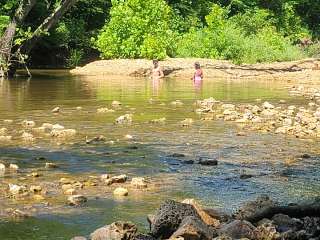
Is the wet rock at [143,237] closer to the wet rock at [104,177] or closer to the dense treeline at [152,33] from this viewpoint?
the wet rock at [104,177]

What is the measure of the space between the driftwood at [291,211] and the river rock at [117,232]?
3.44 ft

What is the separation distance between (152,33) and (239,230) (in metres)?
26.0

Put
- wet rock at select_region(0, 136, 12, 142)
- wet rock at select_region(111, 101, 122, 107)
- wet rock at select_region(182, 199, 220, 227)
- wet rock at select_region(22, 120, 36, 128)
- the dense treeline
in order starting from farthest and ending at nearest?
the dense treeline
wet rock at select_region(111, 101, 122, 107)
wet rock at select_region(22, 120, 36, 128)
wet rock at select_region(0, 136, 12, 142)
wet rock at select_region(182, 199, 220, 227)

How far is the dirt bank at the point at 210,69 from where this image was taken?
25891 mm

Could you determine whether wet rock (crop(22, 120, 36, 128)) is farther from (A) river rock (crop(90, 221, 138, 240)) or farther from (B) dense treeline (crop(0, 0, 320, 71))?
(B) dense treeline (crop(0, 0, 320, 71))

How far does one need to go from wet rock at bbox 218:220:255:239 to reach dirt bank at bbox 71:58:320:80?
20.4 m

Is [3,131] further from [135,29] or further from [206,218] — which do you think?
[135,29]

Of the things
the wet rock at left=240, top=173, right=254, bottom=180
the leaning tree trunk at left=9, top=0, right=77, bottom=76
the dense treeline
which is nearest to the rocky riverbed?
the wet rock at left=240, top=173, right=254, bottom=180

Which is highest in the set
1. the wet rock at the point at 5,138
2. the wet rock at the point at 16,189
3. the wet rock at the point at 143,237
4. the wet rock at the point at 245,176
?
the wet rock at the point at 5,138

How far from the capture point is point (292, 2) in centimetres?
4625

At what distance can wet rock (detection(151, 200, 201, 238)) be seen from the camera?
475 centimetres

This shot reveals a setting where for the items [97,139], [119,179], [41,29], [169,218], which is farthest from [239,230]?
[41,29]

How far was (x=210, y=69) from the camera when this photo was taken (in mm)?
26578

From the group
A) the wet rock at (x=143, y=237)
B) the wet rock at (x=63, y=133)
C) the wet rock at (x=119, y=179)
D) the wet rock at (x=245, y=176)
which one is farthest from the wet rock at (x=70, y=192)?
the wet rock at (x=63, y=133)
